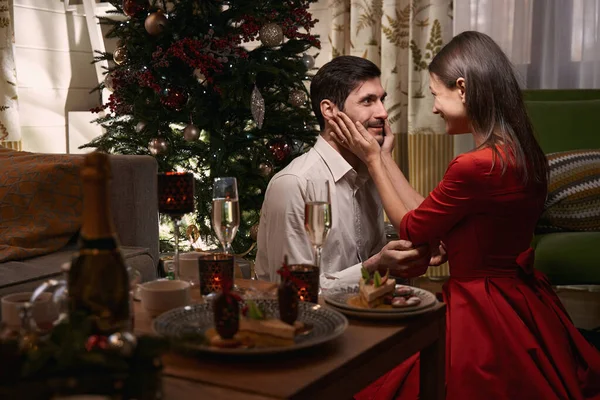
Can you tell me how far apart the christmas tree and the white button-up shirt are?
3.27 feet

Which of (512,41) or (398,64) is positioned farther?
(398,64)

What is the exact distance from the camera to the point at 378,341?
4.08ft

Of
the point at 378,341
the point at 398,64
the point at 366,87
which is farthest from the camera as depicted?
the point at 398,64

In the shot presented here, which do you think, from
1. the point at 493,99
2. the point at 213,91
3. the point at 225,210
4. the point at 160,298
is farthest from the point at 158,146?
the point at 160,298

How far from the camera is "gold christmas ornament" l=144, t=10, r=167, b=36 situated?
3180mm

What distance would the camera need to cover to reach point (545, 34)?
12.3 ft

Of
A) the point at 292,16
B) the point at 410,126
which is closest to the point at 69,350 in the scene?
the point at 292,16

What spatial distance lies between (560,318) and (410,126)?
223 centimetres

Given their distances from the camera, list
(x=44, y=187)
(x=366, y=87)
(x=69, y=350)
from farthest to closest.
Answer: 1. (x=44, y=187)
2. (x=366, y=87)
3. (x=69, y=350)

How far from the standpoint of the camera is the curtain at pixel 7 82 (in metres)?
4.16

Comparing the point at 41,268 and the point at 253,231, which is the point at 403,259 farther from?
the point at 253,231

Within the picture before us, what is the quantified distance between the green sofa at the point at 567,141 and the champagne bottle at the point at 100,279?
2021 millimetres

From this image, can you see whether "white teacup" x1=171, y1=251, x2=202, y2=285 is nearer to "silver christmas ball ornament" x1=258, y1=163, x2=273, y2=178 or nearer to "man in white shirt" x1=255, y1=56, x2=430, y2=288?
"man in white shirt" x1=255, y1=56, x2=430, y2=288

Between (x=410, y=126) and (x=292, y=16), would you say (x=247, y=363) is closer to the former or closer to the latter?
(x=292, y=16)
